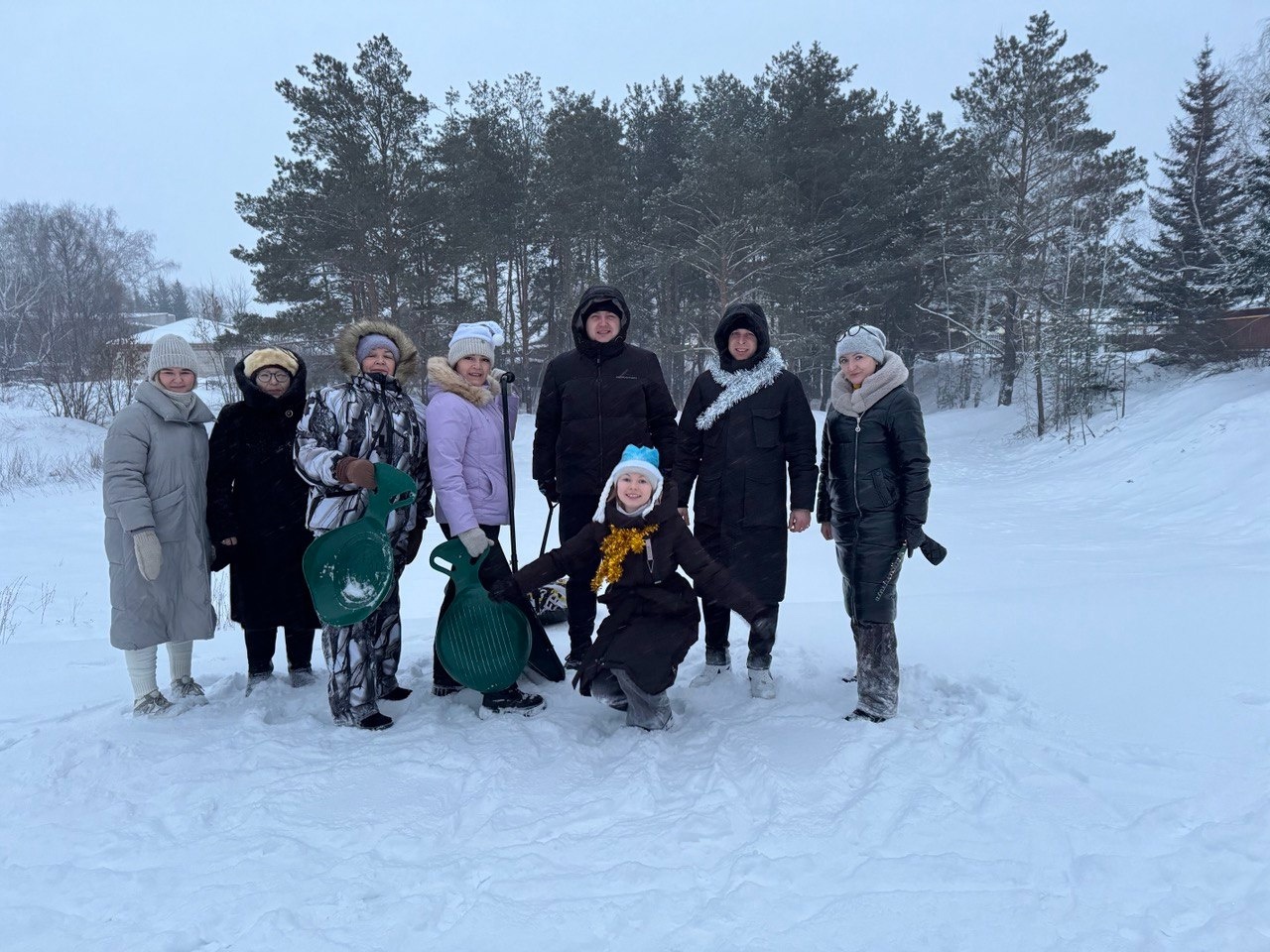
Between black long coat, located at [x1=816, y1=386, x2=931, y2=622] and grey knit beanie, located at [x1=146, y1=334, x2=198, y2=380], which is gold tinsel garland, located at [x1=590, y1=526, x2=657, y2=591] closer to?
black long coat, located at [x1=816, y1=386, x2=931, y2=622]

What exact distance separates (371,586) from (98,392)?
2314 cm

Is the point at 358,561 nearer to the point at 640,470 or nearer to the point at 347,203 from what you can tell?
the point at 640,470

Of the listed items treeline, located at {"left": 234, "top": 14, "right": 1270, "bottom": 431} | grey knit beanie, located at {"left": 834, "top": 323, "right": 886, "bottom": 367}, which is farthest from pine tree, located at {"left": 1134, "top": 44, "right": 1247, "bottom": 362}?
grey knit beanie, located at {"left": 834, "top": 323, "right": 886, "bottom": 367}

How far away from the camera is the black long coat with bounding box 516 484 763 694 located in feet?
10.7

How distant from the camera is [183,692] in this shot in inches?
147

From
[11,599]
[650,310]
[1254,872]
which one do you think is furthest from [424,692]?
[650,310]

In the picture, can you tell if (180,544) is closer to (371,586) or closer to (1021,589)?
(371,586)

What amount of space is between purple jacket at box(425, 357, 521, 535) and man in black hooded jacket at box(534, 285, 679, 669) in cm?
31

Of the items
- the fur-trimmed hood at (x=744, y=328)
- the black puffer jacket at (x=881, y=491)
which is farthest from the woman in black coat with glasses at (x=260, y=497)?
the black puffer jacket at (x=881, y=491)

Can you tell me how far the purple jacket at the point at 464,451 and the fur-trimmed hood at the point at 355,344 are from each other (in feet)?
0.58

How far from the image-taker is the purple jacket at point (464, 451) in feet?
11.4

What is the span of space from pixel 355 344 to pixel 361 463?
2.54 ft

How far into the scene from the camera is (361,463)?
317 cm

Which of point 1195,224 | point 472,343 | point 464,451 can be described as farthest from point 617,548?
point 1195,224
